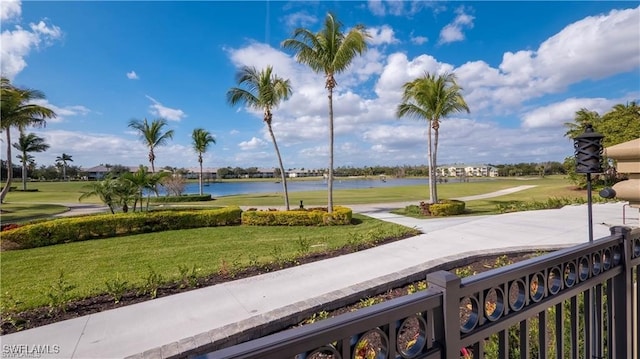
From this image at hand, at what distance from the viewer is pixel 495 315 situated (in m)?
1.49

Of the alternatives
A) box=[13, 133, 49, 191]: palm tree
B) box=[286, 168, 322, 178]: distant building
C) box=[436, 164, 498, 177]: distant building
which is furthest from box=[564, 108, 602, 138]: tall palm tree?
box=[286, 168, 322, 178]: distant building

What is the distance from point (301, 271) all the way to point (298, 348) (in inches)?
197

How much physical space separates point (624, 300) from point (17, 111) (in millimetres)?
18994

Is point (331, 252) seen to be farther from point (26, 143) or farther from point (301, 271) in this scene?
point (26, 143)

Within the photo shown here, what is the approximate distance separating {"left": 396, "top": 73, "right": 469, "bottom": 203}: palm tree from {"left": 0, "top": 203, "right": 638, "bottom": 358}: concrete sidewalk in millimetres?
8120

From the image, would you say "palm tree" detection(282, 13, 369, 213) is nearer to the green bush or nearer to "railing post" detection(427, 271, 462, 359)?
"railing post" detection(427, 271, 462, 359)

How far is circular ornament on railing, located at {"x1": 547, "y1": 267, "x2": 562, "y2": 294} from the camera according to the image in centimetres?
174

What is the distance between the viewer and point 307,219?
41.1 feet

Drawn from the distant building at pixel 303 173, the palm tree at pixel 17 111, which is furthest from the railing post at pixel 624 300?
the distant building at pixel 303 173

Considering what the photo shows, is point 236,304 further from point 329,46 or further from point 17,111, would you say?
point 17,111

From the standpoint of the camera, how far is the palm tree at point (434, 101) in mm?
15102

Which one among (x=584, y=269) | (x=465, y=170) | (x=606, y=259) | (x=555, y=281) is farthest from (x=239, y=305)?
(x=465, y=170)

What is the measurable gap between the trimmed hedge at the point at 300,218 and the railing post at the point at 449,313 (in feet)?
36.5

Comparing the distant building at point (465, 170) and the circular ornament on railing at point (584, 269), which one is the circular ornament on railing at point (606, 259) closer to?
the circular ornament on railing at point (584, 269)
